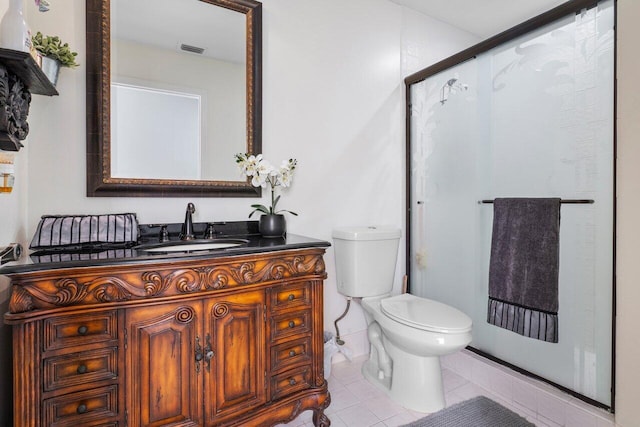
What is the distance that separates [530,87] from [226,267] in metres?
1.80

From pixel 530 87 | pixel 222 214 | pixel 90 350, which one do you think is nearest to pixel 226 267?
pixel 90 350

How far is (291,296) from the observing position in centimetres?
144

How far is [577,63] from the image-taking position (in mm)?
1563

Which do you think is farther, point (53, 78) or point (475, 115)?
point (475, 115)

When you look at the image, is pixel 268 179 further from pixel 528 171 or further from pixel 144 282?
pixel 528 171

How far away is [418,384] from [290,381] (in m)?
0.76

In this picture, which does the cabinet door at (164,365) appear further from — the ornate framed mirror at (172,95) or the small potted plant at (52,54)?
the small potted plant at (52,54)

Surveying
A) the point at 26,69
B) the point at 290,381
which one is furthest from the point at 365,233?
the point at 26,69

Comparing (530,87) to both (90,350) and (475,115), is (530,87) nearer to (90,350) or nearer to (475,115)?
(475,115)

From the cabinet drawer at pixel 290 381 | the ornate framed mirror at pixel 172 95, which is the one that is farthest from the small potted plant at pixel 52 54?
the cabinet drawer at pixel 290 381

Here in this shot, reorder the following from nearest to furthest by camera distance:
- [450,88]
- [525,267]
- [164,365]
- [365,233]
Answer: [164,365]
[525,267]
[365,233]
[450,88]

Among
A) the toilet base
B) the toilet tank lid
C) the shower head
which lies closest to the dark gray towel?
the toilet base
